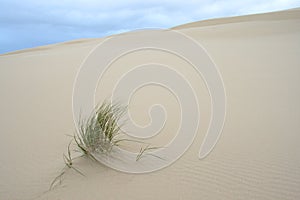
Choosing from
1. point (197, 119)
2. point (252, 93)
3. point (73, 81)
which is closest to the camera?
point (197, 119)

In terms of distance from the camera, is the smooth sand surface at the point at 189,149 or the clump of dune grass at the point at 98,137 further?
the clump of dune grass at the point at 98,137

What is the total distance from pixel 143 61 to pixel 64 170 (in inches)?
130

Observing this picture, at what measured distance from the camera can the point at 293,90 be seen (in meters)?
2.64

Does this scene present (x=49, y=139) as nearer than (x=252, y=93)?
Yes

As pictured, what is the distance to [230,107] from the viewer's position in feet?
7.45

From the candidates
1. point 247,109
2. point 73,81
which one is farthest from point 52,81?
point 247,109

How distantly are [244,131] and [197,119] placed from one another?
1.20 ft

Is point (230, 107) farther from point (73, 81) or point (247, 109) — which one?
point (73, 81)

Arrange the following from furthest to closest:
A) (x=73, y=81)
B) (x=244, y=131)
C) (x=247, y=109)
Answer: (x=73, y=81) < (x=247, y=109) < (x=244, y=131)

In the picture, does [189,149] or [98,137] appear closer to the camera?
[98,137]

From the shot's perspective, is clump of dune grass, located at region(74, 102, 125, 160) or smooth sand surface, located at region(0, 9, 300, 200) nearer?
smooth sand surface, located at region(0, 9, 300, 200)

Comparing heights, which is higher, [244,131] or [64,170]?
[244,131]

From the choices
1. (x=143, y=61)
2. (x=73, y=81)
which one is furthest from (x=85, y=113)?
(x=143, y=61)

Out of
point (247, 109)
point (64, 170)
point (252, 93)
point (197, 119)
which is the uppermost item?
point (252, 93)
